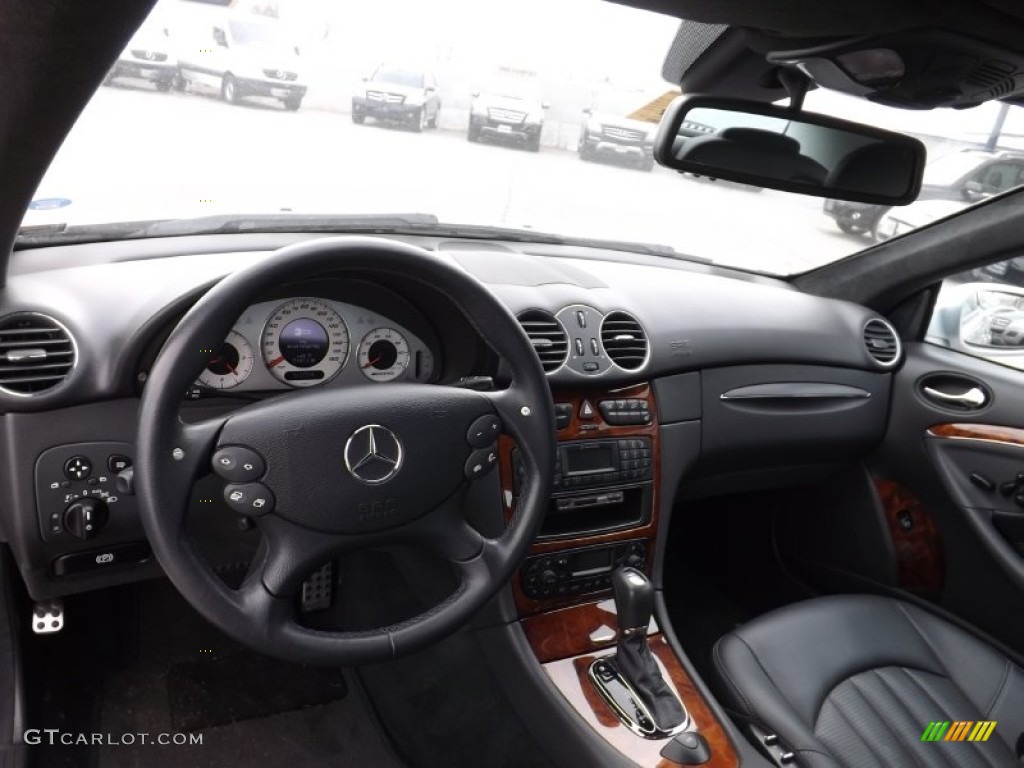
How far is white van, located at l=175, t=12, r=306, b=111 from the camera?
266 centimetres

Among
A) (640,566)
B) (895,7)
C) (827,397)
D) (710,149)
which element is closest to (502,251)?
(710,149)

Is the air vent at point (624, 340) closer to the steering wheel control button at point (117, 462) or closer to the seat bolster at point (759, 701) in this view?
the seat bolster at point (759, 701)

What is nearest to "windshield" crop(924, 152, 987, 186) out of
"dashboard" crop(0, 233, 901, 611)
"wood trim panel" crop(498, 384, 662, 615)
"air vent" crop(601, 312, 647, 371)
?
"dashboard" crop(0, 233, 901, 611)

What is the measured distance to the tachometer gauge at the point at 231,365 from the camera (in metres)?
1.63

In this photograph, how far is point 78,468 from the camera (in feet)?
5.25

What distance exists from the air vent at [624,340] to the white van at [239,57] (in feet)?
4.97

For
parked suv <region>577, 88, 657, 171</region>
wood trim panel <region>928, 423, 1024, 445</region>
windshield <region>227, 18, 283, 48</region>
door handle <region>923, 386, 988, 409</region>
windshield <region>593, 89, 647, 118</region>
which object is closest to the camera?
wood trim panel <region>928, 423, 1024, 445</region>

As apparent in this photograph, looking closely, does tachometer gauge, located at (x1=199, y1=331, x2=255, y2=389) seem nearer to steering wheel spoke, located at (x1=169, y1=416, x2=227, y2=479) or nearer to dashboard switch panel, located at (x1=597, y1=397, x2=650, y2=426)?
steering wheel spoke, located at (x1=169, y1=416, x2=227, y2=479)

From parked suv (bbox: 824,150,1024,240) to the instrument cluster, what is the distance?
53.5 inches

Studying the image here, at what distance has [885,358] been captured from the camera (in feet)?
8.91

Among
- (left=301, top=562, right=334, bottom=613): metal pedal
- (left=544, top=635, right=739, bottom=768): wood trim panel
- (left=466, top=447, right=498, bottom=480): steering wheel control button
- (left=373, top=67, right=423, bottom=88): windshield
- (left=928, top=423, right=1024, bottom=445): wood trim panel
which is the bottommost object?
(left=301, top=562, right=334, bottom=613): metal pedal

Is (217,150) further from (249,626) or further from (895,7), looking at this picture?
(895,7)

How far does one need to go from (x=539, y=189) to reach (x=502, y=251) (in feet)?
6.29

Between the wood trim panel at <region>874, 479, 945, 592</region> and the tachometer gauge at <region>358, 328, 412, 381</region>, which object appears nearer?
the tachometer gauge at <region>358, 328, 412, 381</region>
